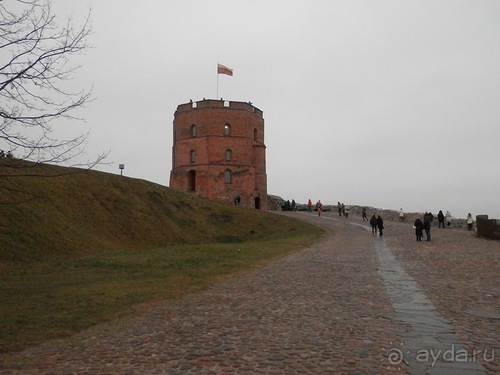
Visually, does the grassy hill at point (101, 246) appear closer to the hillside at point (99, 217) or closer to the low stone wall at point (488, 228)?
the hillside at point (99, 217)

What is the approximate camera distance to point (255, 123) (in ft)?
172

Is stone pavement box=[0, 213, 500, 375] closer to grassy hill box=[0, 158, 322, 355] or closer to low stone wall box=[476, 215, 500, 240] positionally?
grassy hill box=[0, 158, 322, 355]

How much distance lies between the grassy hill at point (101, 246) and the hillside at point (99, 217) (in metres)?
0.08

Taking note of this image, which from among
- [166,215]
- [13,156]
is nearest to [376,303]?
[13,156]

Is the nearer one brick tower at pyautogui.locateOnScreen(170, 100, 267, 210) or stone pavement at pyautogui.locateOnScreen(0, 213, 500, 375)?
stone pavement at pyautogui.locateOnScreen(0, 213, 500, 375)

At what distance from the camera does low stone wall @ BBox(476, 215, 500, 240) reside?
2362 cm

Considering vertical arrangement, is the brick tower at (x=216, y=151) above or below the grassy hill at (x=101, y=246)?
above

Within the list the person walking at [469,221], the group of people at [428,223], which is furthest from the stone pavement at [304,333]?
the person walking at [469,221]

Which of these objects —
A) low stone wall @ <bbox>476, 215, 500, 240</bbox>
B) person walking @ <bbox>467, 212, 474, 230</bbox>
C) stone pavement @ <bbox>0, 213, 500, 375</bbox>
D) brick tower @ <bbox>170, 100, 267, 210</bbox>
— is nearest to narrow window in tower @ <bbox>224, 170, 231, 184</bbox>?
brick tower @ <bbox>170, 100, 267, 210</bbox>

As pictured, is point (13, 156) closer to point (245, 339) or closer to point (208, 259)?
point (245, 339)

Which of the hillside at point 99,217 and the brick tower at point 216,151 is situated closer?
the hillside at point 99,217

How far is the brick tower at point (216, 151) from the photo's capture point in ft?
162

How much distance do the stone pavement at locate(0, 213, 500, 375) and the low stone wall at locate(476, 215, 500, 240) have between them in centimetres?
1376
